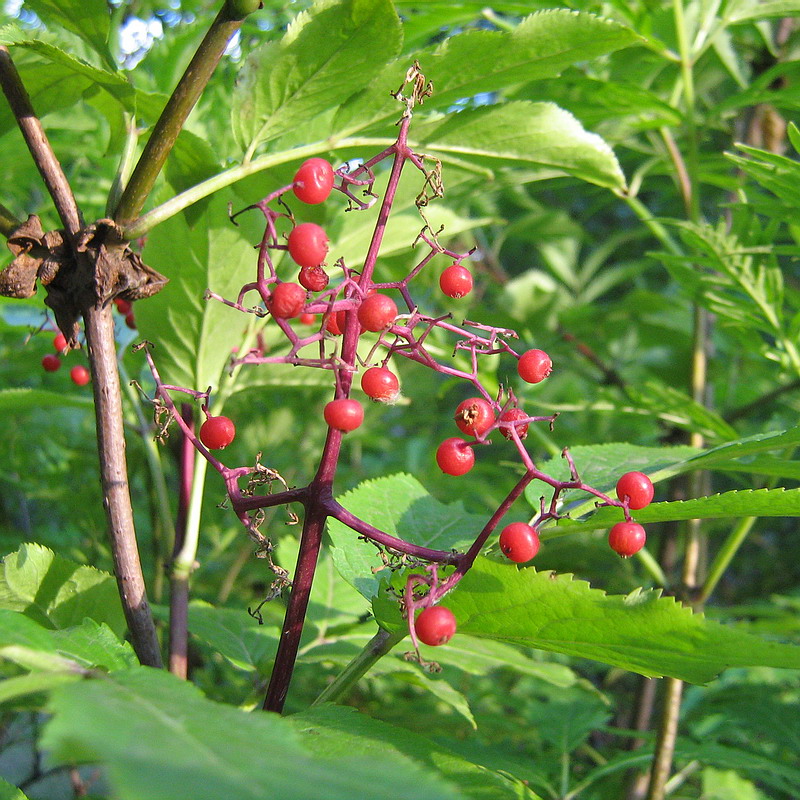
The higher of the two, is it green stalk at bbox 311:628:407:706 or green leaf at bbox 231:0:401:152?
green leaf at bbox 231:0:401:152

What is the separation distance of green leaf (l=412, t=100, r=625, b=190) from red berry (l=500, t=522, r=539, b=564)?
394 mm

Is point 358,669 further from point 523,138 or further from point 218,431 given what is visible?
point 523,138

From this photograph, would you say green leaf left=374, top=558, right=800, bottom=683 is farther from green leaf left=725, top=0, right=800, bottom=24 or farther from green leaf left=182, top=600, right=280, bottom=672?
green leaf left=725, top=0, right=800, bottom=24

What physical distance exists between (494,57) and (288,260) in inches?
13.0

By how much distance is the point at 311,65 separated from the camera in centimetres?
69

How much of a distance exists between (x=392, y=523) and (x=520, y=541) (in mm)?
277

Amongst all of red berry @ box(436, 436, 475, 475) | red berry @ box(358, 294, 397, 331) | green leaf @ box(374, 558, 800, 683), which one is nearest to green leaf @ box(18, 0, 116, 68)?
red berry @ box(358, 294, 397, 331)

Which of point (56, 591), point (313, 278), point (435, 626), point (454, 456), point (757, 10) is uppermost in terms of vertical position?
point (757, 10)

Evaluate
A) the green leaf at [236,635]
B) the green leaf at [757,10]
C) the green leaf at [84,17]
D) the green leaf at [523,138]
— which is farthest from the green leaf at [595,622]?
the green leaf at [757,10]

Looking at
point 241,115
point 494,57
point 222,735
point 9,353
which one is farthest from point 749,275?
point 9,353

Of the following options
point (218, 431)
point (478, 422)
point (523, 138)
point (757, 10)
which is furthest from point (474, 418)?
point (757, 10)

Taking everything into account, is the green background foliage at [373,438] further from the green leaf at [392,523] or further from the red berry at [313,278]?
the red berry at [313,278]

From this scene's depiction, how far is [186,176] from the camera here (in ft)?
2.54

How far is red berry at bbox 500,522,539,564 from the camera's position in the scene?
570mm
